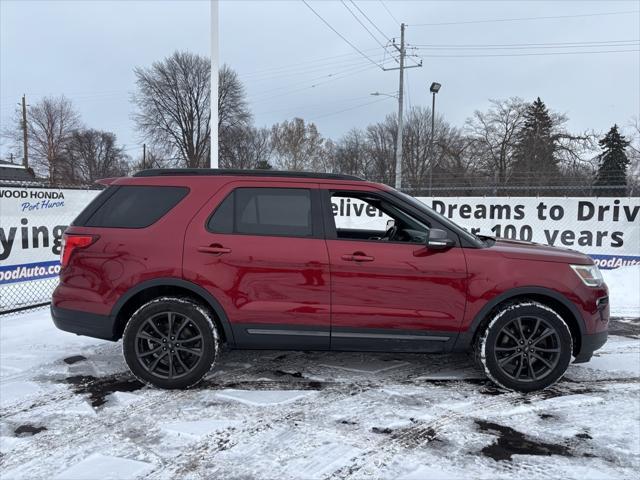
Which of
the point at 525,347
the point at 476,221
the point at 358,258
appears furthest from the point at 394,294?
the point at 476,221

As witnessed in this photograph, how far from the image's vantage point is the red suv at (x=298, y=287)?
12.2 feet

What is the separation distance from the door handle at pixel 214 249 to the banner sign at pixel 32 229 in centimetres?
464

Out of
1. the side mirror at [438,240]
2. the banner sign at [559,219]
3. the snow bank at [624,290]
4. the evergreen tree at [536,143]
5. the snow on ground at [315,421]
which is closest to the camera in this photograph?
the snow on ground at [315,421]

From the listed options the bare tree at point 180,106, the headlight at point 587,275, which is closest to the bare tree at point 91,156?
the bare tree at point 180,106

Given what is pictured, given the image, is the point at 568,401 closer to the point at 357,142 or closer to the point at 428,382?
the point at 428,382

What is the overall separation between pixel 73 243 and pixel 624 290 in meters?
8.70

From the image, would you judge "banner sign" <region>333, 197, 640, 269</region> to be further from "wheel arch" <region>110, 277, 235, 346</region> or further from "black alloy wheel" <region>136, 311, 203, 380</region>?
"black alloy wheel" <region>136, 311, 203, 380</region>

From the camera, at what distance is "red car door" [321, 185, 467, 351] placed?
12.1ft

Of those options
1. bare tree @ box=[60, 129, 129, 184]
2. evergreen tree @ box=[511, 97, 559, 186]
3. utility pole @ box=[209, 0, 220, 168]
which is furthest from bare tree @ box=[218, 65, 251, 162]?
utility pole @ box=[209, 0, 220, 168]

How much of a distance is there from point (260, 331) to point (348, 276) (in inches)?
35.0

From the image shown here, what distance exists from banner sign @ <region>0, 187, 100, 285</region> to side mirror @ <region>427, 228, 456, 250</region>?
241 inches

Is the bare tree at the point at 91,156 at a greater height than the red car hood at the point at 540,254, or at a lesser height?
greater

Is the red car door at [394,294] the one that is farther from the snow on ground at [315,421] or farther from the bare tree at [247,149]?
the bare tree at [247,149]

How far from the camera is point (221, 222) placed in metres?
3.82
